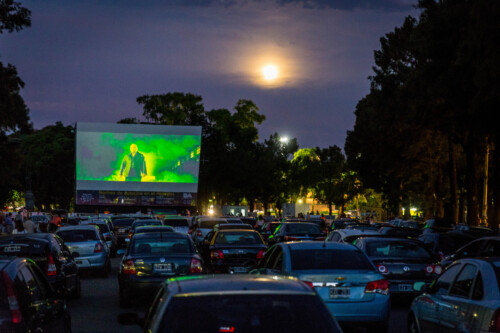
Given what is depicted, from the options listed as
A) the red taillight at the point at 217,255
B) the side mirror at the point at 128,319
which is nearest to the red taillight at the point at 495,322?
the side mirror at the point at 128,319

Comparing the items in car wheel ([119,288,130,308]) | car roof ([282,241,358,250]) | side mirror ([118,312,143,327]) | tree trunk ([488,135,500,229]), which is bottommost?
car wheel ([119,288,130,308])

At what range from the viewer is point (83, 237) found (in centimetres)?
2512

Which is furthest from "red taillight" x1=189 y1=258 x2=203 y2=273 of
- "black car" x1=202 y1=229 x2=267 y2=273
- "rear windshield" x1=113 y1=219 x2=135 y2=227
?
"rear windshield" x1=113 y1=219 x2=135 y2=227

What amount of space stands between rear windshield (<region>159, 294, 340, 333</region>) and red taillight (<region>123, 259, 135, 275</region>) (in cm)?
1133

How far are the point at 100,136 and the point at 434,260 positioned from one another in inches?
2196

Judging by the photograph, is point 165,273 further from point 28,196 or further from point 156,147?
point 156,147

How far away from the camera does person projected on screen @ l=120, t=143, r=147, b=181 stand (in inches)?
2726

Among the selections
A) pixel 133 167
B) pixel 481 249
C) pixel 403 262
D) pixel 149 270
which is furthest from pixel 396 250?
pixel 133 167

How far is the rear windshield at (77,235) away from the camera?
24945 millimetres

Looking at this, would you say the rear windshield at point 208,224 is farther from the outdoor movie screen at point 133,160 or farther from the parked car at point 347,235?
the outdoor movie screen at point 133,160

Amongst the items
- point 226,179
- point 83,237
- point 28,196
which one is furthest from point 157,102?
point 83,237

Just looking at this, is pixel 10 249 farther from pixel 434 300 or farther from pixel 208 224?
pixel 208 224

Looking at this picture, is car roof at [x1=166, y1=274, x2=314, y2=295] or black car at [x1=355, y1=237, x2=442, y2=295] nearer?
car roof at [x1=166, y1=274, x2=314, y2=295]

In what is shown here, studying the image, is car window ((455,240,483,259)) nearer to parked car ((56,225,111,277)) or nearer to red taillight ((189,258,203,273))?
red taillight ((189,258,203,273))
